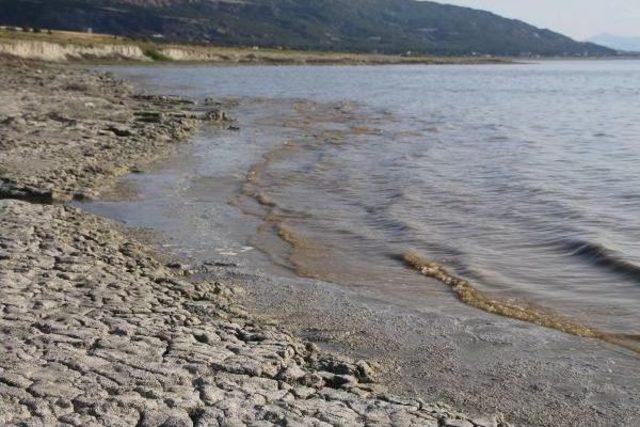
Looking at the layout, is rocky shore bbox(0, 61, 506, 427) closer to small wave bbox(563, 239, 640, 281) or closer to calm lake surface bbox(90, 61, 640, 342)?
calm lake surface bbox(90, 61, 640, 342)

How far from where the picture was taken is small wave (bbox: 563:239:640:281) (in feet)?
38.7

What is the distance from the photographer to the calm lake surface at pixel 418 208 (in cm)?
1143

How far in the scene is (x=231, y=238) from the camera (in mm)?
13352

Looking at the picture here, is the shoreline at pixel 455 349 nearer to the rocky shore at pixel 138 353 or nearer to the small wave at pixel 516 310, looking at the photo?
the small wave at pixel 516 310

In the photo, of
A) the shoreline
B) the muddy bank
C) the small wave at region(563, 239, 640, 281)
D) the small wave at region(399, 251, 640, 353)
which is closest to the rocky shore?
the shoreline

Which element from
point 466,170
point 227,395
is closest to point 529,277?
point 227,395

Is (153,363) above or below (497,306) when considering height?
above

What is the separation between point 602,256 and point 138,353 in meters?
8.40

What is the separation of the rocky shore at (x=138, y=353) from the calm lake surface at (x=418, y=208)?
2.15m

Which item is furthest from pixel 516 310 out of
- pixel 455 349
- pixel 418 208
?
pixel 418 208

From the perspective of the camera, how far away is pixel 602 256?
12.7m

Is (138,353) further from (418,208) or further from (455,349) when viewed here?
(418,208)

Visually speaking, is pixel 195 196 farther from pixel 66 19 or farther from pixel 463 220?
pixel 66 19

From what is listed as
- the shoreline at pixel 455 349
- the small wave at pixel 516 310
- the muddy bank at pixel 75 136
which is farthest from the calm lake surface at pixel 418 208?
the muddy bank at pixel 75 136
